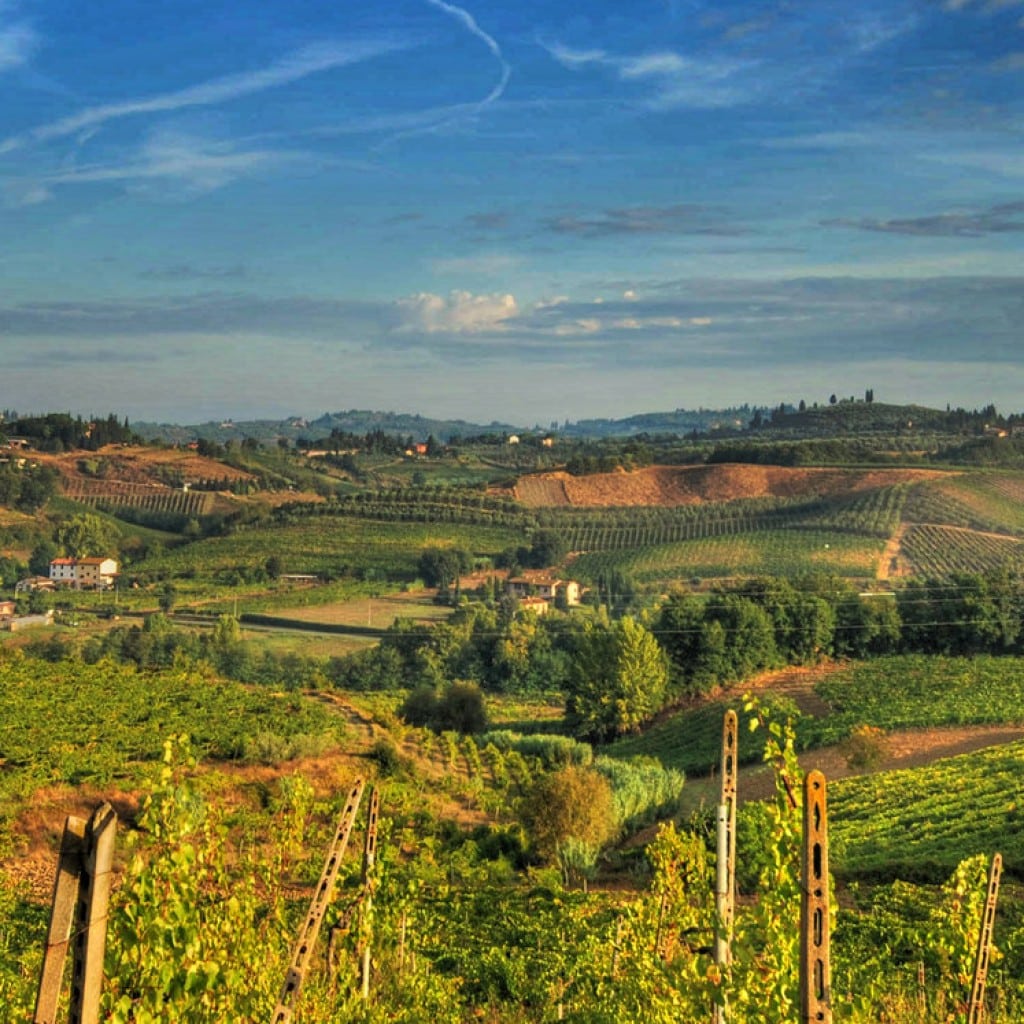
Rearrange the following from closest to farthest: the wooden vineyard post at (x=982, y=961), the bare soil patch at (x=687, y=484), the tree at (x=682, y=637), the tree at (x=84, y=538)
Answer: the wooden vineyard post at (x=982, y=961)
the tree at (x=682, y=637)
the tree at (x=84, y=538)
the bare soil patch at (x=687, y=484)

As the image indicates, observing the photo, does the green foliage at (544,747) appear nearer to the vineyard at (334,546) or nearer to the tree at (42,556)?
the vineyard at (334,546)

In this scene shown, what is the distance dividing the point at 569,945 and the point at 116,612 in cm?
5549

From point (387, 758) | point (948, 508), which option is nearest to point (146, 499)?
point (948, 508)

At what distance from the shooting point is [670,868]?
28.8ft

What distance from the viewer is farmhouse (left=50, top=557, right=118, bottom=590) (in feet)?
244

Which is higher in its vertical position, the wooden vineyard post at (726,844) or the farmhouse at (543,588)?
the wooden vineyard post at (726,844)

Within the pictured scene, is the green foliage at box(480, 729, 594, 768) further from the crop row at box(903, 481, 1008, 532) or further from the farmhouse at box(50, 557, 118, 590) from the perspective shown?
the crop row at box(903, 481, 1008, 532)

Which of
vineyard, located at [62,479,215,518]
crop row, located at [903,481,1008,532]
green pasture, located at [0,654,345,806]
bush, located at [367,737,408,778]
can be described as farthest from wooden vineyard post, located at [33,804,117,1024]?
vineyard, located at [62,479,215,518]

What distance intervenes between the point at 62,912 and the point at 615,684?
132ft

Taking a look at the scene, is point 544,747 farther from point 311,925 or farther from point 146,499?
point 146,499

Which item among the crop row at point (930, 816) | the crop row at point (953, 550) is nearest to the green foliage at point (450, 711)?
the crop row at point (930, 816)

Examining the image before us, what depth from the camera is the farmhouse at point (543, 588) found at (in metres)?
71.6

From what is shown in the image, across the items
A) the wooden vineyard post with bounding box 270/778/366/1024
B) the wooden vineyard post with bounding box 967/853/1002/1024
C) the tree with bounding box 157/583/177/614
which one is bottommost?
the tree with bounding box 157/583/177/614

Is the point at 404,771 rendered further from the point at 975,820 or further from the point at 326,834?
the point at 975,820
